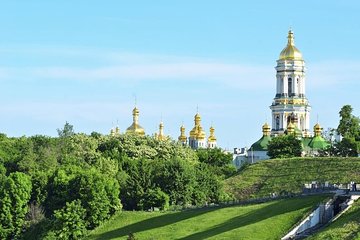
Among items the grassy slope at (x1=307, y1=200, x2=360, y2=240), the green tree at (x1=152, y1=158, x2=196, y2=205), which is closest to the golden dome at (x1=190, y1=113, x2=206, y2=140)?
the green tree at (x1=152, y1=158, x2=196, y2=205)

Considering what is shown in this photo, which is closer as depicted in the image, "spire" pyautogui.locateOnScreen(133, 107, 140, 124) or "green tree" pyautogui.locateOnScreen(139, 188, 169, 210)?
"green tree" pyautogui.locateOnScreen(139, 188, 169, 210)

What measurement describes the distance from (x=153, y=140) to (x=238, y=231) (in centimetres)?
4543

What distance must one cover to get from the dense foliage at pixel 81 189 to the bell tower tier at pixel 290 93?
48.6 metres

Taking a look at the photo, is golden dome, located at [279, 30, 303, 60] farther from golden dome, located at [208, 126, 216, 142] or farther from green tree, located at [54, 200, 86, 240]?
green tree, located at [54, 200, 86, 240]

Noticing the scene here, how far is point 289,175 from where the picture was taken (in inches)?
3282

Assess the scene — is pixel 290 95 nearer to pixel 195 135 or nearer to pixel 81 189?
pixel 195 135

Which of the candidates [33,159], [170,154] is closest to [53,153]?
[33,159]

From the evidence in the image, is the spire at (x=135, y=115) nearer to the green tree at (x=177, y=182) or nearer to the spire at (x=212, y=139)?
the spire at (x=212, y=139)

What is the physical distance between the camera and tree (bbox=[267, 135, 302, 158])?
102750 mm

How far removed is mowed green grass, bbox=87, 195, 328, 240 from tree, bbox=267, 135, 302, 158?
1469 inches

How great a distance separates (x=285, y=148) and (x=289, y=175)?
20387 mm

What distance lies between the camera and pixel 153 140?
98.5 meters

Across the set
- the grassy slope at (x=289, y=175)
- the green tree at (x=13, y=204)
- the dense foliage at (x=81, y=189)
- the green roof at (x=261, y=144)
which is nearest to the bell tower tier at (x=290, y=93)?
the green roof at (x=261, y=144)

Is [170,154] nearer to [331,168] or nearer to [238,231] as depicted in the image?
[331,168]
